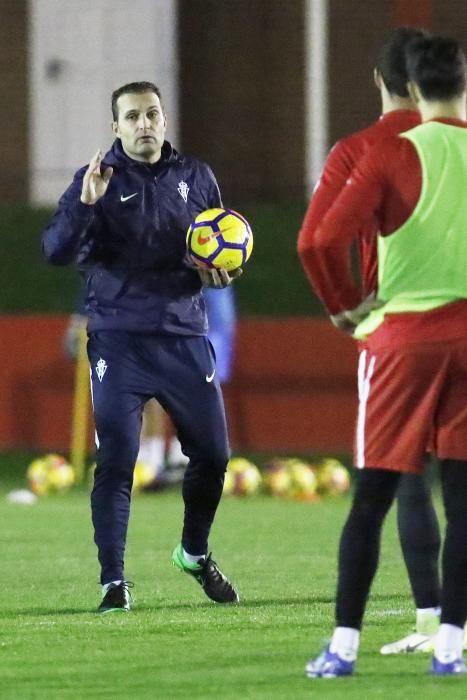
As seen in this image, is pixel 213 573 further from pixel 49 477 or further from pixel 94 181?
pixel 49 477

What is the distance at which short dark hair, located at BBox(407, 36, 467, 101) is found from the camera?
569cm

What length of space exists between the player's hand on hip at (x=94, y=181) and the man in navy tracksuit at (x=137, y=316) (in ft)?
0.45

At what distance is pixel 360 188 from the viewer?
5.61 meters

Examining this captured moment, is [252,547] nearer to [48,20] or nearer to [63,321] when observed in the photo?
[63,321]

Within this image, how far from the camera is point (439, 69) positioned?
5691mm

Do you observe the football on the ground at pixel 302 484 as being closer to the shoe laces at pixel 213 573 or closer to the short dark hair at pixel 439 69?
the shoe laces at pixel 213 573

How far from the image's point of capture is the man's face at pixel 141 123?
25.2 ft

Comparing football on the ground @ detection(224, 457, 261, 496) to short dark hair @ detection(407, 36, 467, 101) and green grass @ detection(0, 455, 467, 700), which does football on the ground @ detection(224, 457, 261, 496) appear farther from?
short dark hair @ detection(407, 36, 467, 101)

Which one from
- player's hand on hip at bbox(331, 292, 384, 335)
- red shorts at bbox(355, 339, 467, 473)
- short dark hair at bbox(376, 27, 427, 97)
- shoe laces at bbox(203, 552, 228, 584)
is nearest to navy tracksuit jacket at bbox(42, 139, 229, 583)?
shoe laces at bbox(203, 552, 228, 584)

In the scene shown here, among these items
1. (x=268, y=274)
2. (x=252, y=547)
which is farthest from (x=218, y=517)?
(x=268, y=274)

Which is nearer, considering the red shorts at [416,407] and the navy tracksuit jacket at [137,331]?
the red shorts at [416,407]

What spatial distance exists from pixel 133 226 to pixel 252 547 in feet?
11.8

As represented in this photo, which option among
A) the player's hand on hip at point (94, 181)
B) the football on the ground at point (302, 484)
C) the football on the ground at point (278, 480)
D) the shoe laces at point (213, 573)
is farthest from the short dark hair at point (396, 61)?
the football on the ground at point (278, 480)

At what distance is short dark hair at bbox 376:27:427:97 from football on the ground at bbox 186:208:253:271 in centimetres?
159
